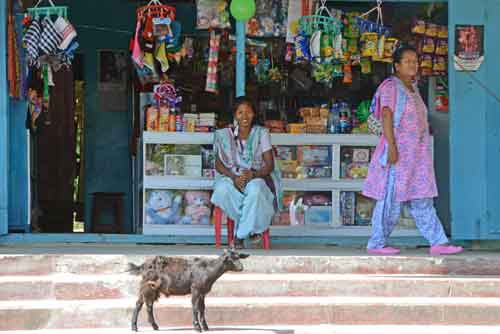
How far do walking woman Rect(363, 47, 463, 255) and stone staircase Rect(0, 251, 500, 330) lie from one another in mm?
368

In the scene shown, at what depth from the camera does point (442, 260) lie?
7504 millimetres

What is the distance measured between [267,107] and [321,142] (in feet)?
3.31

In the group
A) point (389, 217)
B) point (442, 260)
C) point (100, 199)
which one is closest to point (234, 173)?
point (389, 217)

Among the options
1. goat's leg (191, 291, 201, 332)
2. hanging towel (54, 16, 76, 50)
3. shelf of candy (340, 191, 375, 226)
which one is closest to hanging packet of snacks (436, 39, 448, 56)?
shelf of candy (340, 191, 375, 226)

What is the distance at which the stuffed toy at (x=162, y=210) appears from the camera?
870cm

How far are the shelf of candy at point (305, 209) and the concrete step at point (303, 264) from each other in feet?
4.09

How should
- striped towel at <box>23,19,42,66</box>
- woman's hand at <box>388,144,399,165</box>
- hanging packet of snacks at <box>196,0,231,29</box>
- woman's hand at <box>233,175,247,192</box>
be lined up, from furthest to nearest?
hanging packet of snacks at <box>196,0,231,29</box> → striped towel at <box>23,19,42,66</box> → woman's hand at <box>233,175,247,192</box> → woman's hand at <box>388,144,399,165</box>

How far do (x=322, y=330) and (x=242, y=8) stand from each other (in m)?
3.00

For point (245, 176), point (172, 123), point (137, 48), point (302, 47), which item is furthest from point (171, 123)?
A: point (302, 47)

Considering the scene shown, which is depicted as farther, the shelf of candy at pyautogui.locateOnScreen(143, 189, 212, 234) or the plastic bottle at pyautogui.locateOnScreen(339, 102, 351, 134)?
the plastic bottle at pyautogui.locateOnScreen(339, 102, 351, 134)

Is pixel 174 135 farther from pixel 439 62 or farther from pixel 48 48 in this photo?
pixel 439 62

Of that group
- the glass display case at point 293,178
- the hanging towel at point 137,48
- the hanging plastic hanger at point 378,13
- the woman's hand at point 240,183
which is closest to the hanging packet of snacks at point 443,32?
the hanging plastic hanger at point 378,13

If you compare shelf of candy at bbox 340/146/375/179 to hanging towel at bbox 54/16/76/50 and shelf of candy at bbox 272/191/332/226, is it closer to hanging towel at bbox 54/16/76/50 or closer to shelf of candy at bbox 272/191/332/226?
shelf of candy at bbox 272/191/332/226

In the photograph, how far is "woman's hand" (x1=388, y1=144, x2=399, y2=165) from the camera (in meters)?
7.69
